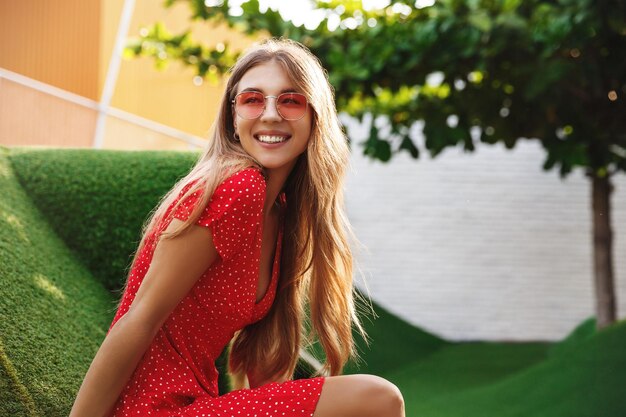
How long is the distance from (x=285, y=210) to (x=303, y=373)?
0.87m

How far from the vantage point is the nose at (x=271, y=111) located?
5.46ft

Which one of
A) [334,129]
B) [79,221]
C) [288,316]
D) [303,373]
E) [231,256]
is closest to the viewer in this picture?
[231,256]

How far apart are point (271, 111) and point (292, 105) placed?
0.16 ft

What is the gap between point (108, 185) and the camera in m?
2.87

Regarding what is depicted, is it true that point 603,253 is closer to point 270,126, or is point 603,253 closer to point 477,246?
point 477,246

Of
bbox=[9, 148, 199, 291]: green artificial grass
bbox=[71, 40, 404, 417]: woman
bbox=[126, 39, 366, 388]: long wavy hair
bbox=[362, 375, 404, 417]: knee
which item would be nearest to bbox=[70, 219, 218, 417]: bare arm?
bbox=[71, 40, 404, 417]: woman

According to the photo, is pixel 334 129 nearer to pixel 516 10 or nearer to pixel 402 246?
pixel 516 10

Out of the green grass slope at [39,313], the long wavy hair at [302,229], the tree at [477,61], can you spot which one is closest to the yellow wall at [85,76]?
the tree at [477,61]

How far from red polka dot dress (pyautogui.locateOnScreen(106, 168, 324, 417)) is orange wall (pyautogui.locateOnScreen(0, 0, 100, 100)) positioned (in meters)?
3.82

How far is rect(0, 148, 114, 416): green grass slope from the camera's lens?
188 cm

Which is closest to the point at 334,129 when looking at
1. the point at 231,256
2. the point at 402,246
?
the point at 231,256

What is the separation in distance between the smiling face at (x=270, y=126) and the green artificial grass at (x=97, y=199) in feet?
4.02

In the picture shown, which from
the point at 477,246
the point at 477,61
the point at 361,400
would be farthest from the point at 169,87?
the point at 361,400

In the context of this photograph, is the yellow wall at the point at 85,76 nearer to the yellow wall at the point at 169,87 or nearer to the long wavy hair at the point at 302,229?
the yellow wall at the point at 169,87
